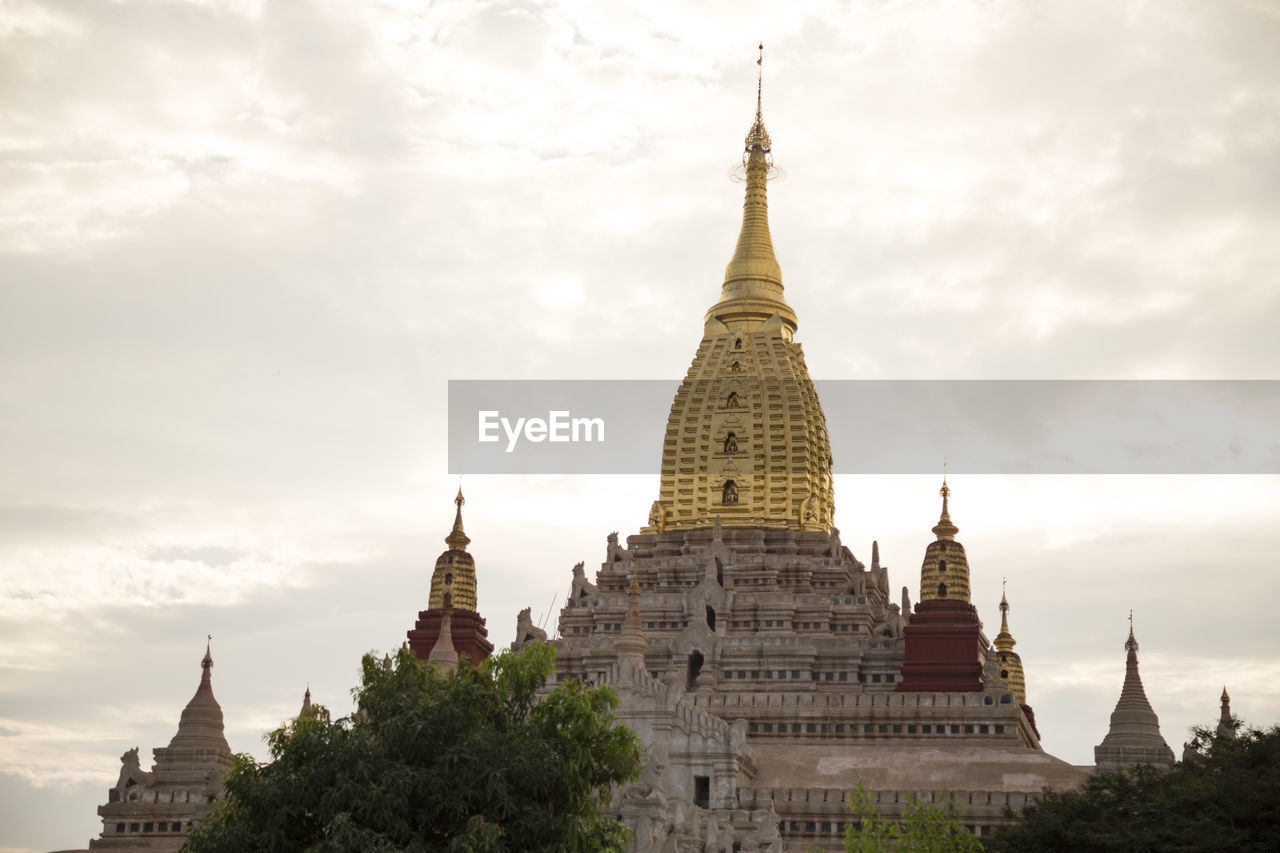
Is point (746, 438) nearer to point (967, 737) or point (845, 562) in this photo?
point (845, 562)

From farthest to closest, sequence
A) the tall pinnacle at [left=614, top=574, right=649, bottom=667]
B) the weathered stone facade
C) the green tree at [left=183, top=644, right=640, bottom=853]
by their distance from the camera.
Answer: the tall pinnacle at [left=614, top=574, right=649, bottom=667]
the weathered stone facade
the green tree at [left=183, top=644, right=640, bottom=853]

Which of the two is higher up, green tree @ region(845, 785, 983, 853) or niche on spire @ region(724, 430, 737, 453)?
niche on spire @ region(724, 430, 737, 453)

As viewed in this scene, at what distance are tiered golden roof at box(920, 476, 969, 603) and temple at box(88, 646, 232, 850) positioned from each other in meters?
31.4

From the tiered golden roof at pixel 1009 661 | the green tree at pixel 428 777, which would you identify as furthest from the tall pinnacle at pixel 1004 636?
the green tree at pixel 428 777

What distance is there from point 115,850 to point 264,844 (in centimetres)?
2820

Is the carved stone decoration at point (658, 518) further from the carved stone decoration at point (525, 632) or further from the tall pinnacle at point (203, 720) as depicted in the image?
the tall pinnacle at point (203, 720)

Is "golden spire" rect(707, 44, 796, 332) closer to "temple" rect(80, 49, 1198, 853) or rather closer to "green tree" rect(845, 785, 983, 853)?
"temple" rect(80, 49, 1198, 853)

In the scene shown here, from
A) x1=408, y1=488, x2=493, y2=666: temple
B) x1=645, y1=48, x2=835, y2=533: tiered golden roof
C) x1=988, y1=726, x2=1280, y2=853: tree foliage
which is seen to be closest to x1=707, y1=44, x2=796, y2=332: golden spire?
x1=645, y1=48, x2=835, y2=533: tiered golden roof

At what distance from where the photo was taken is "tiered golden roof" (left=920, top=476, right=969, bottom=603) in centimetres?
9206

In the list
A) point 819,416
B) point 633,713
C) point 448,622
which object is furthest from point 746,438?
point 633,713

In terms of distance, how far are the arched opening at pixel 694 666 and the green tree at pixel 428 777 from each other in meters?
37.9

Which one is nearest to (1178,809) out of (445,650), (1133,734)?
(1133,734)

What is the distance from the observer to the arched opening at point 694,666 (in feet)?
299

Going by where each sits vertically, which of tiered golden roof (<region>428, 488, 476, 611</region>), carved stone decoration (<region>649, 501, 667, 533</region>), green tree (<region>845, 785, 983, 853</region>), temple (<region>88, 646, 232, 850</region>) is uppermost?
carved stone decoration (<region>649, 501, 667, 533</region>)
